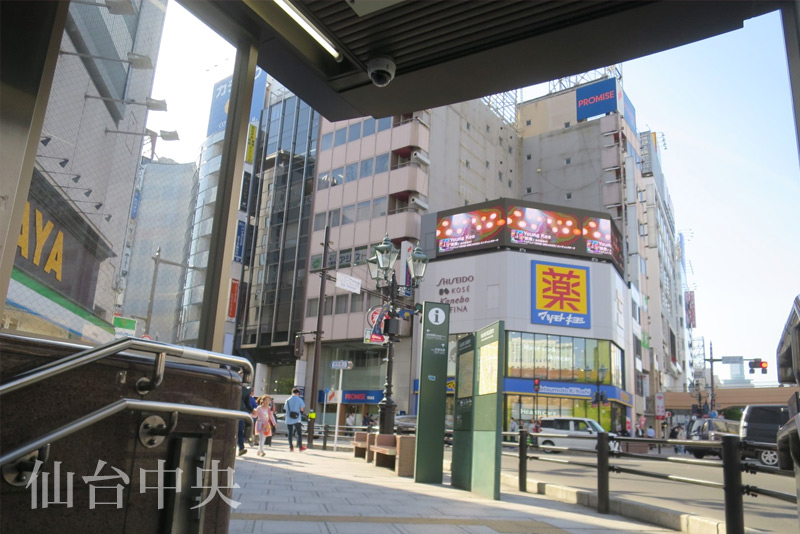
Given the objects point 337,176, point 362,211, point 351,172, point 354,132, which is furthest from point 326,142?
point 362,211

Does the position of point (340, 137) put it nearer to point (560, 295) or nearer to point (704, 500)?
point (560, 295)

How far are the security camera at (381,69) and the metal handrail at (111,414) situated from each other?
99.2 inches

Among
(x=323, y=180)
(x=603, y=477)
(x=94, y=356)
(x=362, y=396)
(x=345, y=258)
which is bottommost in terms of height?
(x=603, y=477)

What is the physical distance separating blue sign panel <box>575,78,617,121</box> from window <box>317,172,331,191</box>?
2519 centimetres

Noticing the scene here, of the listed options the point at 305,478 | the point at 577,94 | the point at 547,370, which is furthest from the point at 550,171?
the point at 305,478

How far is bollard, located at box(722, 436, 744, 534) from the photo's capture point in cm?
553

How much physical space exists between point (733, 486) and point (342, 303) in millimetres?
40204

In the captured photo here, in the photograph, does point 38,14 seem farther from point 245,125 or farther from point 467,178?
point 467,178

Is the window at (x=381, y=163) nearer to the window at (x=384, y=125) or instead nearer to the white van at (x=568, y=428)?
the window at (x=384, y=125)

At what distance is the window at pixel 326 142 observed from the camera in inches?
1954

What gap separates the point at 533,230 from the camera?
40.7 m

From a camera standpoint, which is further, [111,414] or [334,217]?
[334,217]

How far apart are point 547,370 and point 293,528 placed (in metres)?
34.9

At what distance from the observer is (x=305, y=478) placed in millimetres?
10367
